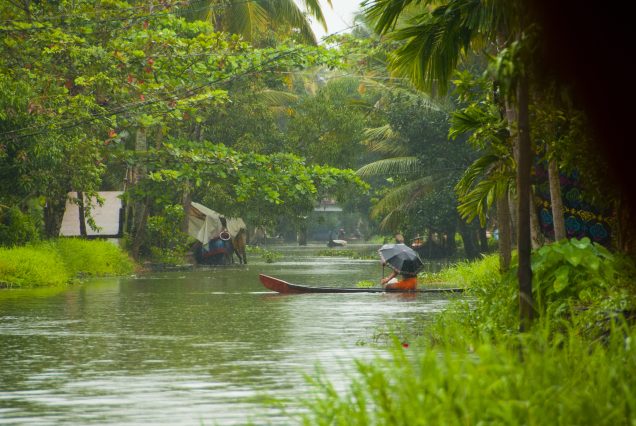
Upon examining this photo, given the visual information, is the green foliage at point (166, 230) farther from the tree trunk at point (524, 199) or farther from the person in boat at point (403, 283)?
the tree trunk at point (524, 199)

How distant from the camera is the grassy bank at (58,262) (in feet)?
99.1

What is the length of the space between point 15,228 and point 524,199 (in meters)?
25.7

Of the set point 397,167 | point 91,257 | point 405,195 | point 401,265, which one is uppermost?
point 397,167

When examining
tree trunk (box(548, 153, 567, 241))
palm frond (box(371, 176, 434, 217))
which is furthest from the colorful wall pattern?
palm frond (box(371, 176, 434, 217))

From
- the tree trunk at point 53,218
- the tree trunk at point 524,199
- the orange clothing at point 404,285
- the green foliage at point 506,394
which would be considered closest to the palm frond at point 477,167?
the tree trunk at point 524,199

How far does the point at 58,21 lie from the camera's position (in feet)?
108

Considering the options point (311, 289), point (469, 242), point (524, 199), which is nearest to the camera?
point (524, 199)

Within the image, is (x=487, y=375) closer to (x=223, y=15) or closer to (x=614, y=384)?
(x=614, y=384)

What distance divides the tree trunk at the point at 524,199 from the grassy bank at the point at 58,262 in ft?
70.2

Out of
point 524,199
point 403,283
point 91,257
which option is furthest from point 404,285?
point 524,199

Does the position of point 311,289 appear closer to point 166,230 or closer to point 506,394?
point 166,230

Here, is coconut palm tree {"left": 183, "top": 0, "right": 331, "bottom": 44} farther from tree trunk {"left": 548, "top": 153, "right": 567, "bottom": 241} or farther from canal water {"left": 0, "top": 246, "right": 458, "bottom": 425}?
tree trunk {"left": 548, "top": 153, "right": 567, "bottom": 241}

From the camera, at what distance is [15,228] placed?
33781 millimetres

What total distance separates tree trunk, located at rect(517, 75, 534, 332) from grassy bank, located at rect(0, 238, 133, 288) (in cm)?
2140
